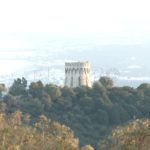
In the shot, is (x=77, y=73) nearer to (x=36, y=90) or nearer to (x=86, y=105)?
(x=36, y=90)

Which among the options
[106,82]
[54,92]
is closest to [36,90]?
[54,92]

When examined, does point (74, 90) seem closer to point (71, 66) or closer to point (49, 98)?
point (49, 98)

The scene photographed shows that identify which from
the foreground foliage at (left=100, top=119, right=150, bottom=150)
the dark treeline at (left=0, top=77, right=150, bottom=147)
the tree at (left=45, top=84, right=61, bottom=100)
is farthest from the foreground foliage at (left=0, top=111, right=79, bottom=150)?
the tree at (left=45, top=84, right=61, bottom=100)

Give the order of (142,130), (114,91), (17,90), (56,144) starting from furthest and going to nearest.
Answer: (17,90) → (114,91) → (56,144) → (142,130)

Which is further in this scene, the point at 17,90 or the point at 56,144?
the point at 17,90

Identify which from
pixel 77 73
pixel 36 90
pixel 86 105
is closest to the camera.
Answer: pixel 86 105

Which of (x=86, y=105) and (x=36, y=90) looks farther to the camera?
(x=36, y=90)

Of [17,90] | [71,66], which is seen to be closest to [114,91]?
[17,90]
